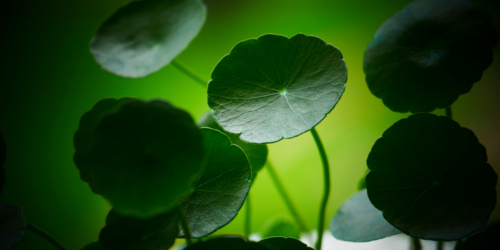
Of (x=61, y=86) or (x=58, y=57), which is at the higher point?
(x=58, y=57)

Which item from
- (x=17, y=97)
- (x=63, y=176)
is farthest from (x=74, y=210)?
(x=17, y=97)

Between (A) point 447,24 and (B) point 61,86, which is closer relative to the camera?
(A) point 447,24

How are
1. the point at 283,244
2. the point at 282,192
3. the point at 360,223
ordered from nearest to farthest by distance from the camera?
1. the point at 283,244
2. the point at 360,223
3. the point at 282,192

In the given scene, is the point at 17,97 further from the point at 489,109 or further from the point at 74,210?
the point at 489,109

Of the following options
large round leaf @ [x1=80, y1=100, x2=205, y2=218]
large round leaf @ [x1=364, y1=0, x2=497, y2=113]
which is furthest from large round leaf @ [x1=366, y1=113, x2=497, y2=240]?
large round leaf @ [x1=80, y1=100, x2=205, y2=218]

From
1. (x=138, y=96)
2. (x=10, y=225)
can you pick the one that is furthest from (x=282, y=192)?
(x=138, y=96)

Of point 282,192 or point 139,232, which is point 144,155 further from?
point 282,192

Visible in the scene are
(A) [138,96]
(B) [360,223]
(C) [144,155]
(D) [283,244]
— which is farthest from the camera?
(A) [138,96]
